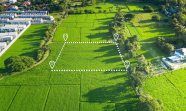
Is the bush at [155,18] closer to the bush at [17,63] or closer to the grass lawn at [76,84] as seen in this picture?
the grass lawn at [76,84]

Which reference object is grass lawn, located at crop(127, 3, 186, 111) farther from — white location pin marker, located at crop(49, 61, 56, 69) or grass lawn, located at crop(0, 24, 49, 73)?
grass lawn, located at crop(0, 24, 49, 73)

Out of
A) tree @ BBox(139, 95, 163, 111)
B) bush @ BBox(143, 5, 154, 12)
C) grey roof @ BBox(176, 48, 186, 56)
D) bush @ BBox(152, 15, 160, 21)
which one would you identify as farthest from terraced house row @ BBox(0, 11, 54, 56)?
grey roof @ BBox(176, 48, 186, 56)

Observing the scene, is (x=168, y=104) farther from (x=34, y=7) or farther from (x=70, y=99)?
(x=34, y=7)

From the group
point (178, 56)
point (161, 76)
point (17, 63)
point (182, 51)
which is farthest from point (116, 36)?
point (17, 63)

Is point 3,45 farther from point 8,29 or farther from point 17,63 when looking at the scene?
point 17,63

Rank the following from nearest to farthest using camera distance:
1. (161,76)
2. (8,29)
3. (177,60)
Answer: (161,76) < (177,60) < (8,29)

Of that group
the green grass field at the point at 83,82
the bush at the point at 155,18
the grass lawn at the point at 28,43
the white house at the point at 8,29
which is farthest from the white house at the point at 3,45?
the bush at the point at 155,18

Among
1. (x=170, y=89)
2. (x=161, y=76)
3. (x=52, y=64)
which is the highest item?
(x=161, y=76)

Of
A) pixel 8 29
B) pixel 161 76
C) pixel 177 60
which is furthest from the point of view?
pixel 8 29
